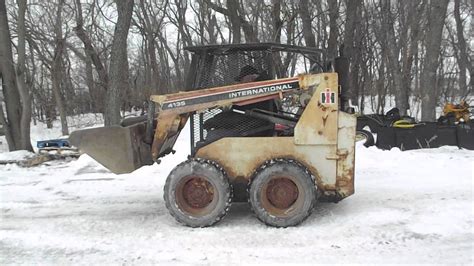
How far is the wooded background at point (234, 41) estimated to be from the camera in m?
13.5

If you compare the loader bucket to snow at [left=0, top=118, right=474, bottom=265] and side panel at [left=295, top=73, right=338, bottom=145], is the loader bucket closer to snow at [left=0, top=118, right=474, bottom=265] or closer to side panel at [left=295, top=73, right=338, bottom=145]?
snow at [left=0, top=118, right=474, bottom=265]

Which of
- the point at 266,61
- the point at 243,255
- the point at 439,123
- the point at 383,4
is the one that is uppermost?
the point at 383,4

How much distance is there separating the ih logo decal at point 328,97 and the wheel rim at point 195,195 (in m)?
1.67

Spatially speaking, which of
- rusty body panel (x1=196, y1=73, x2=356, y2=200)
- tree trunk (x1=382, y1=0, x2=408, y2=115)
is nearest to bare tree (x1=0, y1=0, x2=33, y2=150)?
rusty body panel (x1=196, y1=73, x2=356, y2=200)

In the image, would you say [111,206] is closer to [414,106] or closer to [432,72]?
[432,72]

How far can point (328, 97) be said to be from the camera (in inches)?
220

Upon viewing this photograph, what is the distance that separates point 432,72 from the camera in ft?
44.3

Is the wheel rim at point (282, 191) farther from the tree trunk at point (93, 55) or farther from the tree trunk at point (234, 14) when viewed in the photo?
the tree trunk at point (93, 55)

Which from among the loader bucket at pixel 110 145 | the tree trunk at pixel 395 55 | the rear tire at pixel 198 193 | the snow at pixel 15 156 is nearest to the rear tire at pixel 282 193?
the rear tire at pixel 198 193

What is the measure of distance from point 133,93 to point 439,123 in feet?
73.8

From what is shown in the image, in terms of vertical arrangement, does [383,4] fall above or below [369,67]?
above

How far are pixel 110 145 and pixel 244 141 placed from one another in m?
1.66

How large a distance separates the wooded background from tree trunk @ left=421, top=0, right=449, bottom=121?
0.03 metres

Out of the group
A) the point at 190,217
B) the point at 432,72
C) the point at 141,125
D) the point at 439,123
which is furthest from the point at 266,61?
the point at 432,72
